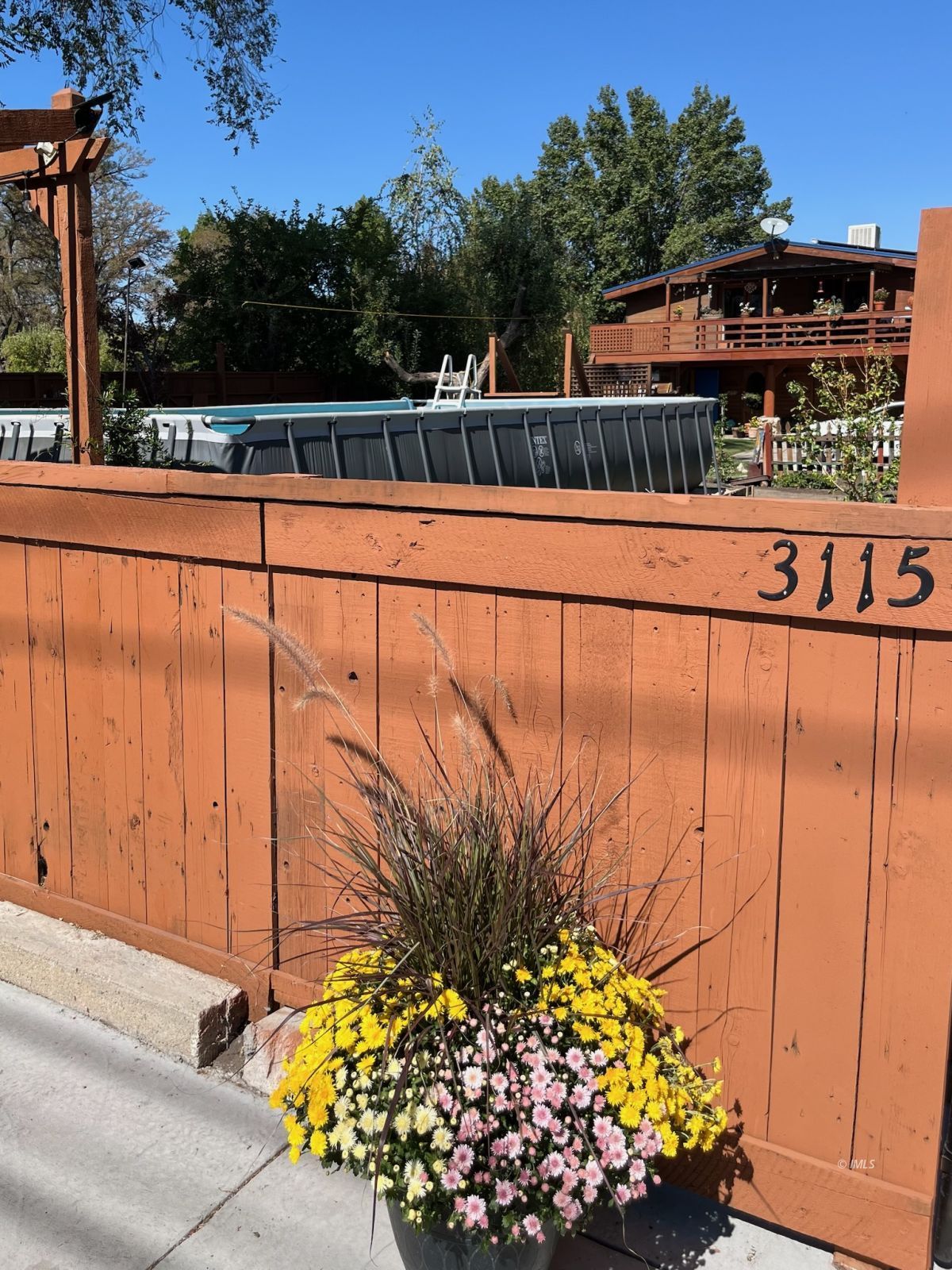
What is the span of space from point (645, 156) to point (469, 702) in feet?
217

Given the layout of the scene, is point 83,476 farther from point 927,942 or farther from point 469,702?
point 927,942

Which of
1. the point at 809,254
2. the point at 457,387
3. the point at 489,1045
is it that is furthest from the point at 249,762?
the point at 809,254

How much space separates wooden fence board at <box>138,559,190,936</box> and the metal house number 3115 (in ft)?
5.56

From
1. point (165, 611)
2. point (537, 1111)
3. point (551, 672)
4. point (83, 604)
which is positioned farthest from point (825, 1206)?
point (83, 604)

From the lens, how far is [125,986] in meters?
3.23

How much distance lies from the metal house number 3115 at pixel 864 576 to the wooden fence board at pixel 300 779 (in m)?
1.18

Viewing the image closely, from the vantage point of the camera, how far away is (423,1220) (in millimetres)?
2059

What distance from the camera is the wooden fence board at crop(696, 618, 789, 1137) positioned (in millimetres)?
2279

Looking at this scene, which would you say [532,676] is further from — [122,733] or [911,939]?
[122,733]

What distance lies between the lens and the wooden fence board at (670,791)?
236 cm

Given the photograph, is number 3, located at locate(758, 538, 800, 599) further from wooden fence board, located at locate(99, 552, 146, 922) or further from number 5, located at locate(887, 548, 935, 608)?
wooden fence board, located at locate(99, 552, 146, 922)

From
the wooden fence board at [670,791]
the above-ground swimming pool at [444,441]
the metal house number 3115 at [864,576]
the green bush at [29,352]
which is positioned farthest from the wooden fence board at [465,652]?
the green bush at [29,352]

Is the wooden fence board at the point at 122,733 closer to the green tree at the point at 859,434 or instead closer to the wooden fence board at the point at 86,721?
the wooden fence board at the point at 86,721

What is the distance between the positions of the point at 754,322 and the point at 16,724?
31.8m
